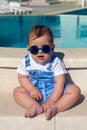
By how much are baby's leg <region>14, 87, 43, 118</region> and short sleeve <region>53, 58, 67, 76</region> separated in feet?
1.26

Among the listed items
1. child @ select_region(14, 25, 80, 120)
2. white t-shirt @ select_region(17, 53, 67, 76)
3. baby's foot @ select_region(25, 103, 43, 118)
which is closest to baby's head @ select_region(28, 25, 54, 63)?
child @ select_region(14, 25, 80, 120)

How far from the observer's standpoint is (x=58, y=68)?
3.68m

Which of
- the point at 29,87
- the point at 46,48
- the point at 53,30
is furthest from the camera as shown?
the point at 53,30

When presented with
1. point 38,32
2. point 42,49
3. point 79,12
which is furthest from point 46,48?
point 79,12

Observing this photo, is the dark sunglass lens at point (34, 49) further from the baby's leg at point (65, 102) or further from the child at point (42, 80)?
the baby's leg at point (65, 102)

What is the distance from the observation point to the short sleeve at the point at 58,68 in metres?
3.67

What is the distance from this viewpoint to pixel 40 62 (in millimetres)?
3662

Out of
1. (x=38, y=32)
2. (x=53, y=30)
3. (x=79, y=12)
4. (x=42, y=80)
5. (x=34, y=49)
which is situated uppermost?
(x=38, y=32)

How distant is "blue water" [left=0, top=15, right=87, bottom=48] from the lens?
462 inches

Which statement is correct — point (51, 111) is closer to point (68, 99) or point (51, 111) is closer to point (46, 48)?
point (68, 99)

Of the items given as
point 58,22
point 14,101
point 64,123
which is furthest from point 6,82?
Answer: point 58,22

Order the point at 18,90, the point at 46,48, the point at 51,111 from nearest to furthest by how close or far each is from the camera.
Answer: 1. the point at 51,111
2. the point at 46,48
3. the point at 18,90

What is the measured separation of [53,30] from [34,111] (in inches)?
431

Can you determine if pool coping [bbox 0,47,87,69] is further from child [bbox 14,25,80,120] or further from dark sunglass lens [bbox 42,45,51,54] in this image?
dark sunglass lens [bbox 42,45,51,54]
